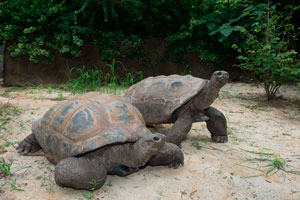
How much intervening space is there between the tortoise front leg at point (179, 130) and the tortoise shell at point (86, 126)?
1.93 feet

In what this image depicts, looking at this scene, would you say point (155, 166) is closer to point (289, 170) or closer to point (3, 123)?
point (289, 170)

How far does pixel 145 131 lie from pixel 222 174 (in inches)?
34.6

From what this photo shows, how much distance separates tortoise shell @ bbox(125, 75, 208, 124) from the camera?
3256 millimetres

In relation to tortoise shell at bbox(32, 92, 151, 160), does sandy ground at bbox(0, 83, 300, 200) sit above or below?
below

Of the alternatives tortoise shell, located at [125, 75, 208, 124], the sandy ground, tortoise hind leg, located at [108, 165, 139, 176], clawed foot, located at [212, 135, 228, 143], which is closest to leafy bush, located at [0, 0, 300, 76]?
the sandy ground

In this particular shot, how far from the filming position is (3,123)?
3.59 m

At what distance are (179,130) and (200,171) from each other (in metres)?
0.63

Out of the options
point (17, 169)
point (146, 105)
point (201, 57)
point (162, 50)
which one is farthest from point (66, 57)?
point (17, 169)

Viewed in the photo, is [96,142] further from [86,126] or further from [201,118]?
[201,118]

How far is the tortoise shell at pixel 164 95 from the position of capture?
3.26 meters

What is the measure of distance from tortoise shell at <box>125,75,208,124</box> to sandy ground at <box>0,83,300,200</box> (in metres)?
0.53

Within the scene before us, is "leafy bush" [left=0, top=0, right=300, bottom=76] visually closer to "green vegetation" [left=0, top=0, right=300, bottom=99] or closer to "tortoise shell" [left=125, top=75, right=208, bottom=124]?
"green vegetation" [left=0, top=0, right=300, bottom=99]

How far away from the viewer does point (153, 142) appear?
2100mm

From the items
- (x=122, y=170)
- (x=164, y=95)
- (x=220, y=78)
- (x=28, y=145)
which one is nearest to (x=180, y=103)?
(x=164, y=95)
